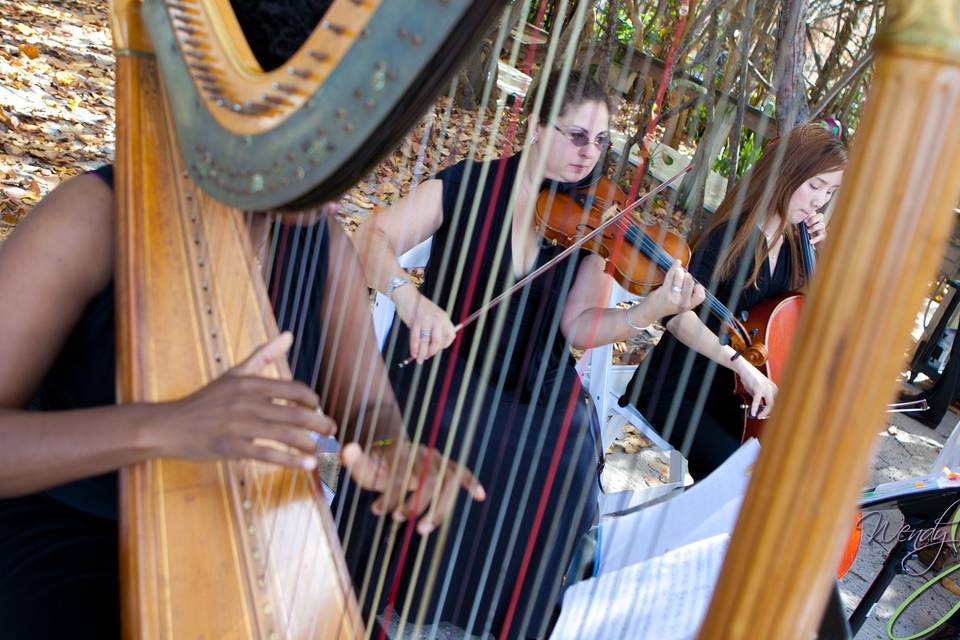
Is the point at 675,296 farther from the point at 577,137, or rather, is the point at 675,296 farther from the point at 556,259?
the point at 577,137

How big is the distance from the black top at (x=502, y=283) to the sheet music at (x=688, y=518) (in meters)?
0.43

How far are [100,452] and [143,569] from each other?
0.47 feet

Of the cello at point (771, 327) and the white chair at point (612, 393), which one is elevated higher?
the cello at point (771, 327)

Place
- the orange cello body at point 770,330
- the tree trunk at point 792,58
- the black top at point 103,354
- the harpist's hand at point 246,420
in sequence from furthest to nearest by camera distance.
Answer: the tree trunk at point 792,58
the orange cello body at point 770,330
the black top at point 103,354
the harpist's hand at point 246,420

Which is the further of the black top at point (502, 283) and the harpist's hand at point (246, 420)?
the black top at point (502, 283)

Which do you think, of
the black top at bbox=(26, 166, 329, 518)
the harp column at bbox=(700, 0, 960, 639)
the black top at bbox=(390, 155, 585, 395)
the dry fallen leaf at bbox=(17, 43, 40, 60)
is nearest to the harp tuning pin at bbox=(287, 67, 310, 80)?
the black top at bbox=(26, 166, 329, 518)

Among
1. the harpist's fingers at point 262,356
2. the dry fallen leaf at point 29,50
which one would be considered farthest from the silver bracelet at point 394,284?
the dry fallen leaf at point 29,50

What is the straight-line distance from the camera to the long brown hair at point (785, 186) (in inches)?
88.4

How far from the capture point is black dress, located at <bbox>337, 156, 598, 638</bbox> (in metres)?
1.77

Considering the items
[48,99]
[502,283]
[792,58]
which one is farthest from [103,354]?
[48,99]

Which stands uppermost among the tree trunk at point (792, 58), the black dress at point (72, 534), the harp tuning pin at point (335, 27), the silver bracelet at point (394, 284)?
the tree trunk at point (792, 58)

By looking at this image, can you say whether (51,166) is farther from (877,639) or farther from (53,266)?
(877,639)

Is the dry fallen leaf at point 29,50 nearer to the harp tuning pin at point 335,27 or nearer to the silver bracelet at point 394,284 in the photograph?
the silver bracelet at point 394,284

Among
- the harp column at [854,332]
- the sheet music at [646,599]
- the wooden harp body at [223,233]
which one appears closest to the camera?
the harp column at [854,332]
